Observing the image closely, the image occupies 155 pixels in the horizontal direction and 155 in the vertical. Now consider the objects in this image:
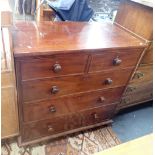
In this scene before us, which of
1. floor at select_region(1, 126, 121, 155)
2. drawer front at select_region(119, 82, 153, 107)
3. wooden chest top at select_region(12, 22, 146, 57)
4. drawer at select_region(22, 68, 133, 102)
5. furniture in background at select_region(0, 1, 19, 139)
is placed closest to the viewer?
furniture in background at select_region(0, 1, 19, 139)

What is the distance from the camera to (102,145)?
5.14ft

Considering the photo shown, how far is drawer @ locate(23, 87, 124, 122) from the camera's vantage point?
1.19 metres

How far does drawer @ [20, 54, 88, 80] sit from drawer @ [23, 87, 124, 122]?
235 millimetres

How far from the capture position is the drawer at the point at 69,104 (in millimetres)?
1188

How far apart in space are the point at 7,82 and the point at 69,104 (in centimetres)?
45

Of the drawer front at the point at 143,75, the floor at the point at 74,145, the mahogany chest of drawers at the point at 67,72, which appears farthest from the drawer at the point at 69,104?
the floor at the point at 74,145

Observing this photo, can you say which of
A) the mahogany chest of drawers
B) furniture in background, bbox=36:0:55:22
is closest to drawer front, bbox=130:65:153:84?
the mahogany chest of drawers

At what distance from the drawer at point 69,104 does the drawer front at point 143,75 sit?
0.69 ft

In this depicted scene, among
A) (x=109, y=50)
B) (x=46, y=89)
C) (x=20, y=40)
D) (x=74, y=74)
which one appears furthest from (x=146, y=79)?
(x=20, y=40)

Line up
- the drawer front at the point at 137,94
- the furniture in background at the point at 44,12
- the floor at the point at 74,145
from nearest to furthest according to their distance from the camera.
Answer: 1. the floor at the point at 74,145
2. the drawer front at the point at 137,94
3. the furniture in background at the point at 44,12

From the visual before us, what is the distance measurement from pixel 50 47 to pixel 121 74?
599 millimetres

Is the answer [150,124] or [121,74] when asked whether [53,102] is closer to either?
[121,74]

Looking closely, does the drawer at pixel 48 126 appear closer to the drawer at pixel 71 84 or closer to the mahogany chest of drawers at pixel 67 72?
the mahogany chest of drawers at pixel 67 72

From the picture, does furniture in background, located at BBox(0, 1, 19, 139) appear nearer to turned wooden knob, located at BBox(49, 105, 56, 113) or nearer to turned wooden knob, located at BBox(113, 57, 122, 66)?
turned wooden knob, located at BBox(49, 105, 56, 113)
